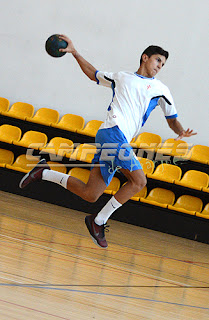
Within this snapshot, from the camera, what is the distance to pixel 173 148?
715 cm

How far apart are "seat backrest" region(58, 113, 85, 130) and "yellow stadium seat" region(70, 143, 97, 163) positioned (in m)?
0.90

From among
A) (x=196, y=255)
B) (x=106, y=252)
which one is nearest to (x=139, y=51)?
(x=196, y=255)

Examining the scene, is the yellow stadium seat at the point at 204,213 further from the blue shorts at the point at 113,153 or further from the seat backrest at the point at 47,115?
the seat backrest at the point at 47,115

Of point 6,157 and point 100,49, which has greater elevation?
point 100,49

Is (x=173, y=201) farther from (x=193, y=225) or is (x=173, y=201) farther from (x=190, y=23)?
(x=190, y=23)

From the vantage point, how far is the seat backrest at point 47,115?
7.68m

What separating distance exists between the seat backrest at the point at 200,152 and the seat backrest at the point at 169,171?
50cm

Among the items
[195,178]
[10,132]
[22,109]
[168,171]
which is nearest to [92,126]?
[22,109]

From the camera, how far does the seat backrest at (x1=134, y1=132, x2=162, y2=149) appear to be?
23.9 ft

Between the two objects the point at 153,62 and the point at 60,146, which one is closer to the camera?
the point at 153,62

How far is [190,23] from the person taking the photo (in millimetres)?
7613

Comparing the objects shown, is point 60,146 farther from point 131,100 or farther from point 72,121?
point 131,100

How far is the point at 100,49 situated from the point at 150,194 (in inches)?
120

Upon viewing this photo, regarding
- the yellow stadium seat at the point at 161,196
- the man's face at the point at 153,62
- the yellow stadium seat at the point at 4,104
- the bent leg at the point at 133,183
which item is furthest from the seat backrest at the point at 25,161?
the man's face at the point at 153,62
